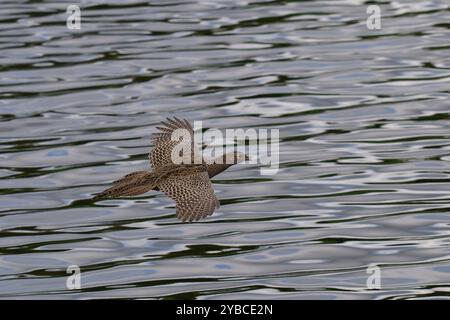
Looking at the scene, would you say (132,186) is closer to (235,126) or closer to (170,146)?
(170,146)

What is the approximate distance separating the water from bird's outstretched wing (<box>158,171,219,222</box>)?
1.98 ft

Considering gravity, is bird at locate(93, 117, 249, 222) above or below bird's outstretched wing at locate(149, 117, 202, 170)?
below

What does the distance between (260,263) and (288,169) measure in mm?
2892

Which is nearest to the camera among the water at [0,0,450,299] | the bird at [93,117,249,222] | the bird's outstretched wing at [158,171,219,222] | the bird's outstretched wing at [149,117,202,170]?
the bird's outstretched wing at [158,171,219,222]

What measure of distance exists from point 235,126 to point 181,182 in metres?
4.55

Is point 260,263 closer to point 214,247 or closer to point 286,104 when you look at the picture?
point 214,247

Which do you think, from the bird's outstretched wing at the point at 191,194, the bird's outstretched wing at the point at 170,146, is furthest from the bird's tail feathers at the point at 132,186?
the bird's outstretched wing at the point at 170,146

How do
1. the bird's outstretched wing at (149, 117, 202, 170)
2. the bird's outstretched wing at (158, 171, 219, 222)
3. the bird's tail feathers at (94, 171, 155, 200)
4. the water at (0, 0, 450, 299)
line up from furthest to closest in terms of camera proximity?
the bird's outstretched wing at (149, 117, 202, 170) < the water at (0, 0, 450, 299) < the bird's tail feathers at (94, 171, 155, 200) < the bird's outstretched wing at (158, 171, 219, 222)

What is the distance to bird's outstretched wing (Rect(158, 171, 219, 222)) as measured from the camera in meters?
A: 12.7

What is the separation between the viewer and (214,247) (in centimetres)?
1375

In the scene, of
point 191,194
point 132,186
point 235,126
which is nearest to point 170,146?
point 132,186

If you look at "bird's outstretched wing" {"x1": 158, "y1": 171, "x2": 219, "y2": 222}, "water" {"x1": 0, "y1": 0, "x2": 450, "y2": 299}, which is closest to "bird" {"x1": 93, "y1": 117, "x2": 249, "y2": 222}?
"bird's outstretched wing" {"x1": 158, "y1": 171, "x2": 219, "y2": 222}

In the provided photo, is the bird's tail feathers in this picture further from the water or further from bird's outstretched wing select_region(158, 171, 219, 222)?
the water

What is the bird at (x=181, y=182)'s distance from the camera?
504 inches
